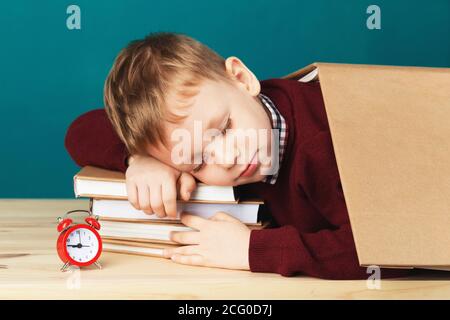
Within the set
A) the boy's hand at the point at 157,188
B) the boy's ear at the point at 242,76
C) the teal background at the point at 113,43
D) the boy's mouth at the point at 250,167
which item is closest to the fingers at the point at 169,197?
the boy's hand at the point at 157,188

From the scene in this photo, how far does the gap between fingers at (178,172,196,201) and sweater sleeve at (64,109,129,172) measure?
145 mm

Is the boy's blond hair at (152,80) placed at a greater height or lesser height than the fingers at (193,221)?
greater

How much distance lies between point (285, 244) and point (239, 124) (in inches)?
7.8

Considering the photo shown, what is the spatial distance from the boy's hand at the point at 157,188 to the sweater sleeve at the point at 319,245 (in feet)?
0.42

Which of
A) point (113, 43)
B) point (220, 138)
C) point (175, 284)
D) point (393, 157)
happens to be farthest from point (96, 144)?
point (113, 43)

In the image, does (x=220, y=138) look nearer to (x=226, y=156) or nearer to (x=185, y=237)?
(x=226, y=156)

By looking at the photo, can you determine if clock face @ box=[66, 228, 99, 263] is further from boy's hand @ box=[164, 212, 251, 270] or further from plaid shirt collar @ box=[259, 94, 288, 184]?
plaid shirt collar @ box=[259, 94, 288, 184]

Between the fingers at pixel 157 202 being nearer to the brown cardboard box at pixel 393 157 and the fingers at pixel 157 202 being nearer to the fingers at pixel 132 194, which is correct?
the fingers at pixel 132 194

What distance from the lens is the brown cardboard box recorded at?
800 millimetres

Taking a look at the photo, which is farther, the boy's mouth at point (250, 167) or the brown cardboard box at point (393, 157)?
the boy's mouth at point (250, 167)

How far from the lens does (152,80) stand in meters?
1.01

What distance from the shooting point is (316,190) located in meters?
1.02

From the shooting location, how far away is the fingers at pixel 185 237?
0.99 m

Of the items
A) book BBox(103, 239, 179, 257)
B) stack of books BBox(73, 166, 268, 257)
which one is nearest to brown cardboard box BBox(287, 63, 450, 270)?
stack of books BBox(73, 166, 268, 257)
